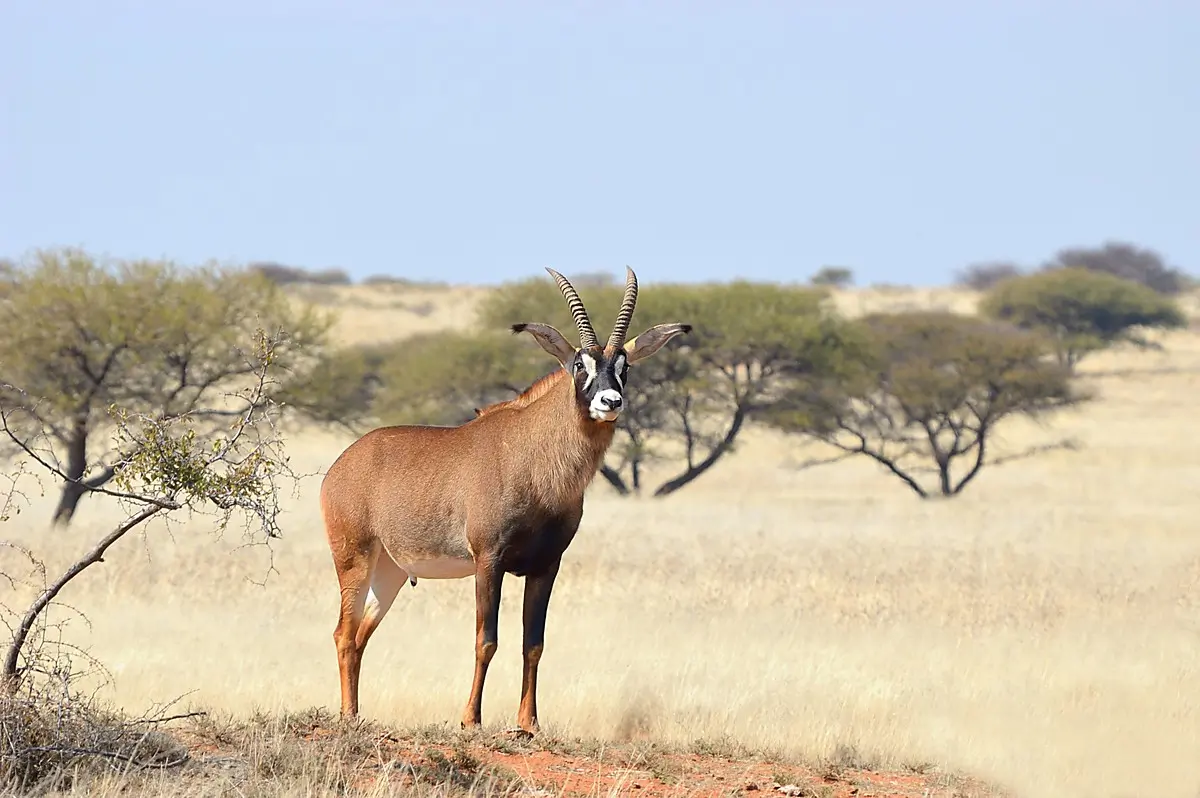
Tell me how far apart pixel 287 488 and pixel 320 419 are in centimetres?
495

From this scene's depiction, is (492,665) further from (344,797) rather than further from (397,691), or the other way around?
(344,797)

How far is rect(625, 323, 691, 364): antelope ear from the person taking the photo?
950 centimetres

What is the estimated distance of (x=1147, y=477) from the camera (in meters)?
40.3

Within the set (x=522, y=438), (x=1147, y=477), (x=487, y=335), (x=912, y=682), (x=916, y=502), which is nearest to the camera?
(x=522, y=438)

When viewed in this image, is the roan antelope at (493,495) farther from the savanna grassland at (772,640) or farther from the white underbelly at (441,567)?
the savanna grassland at (772,640)

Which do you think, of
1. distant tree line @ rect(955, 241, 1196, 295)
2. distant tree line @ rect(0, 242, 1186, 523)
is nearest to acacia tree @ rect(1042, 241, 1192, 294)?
distant tree line @ rect(955, 241, 1196, 295)

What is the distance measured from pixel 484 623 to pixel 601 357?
1760 millimetres

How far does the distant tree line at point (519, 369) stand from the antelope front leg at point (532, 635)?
16.1 meters

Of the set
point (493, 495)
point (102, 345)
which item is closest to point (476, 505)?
point (493, 495)

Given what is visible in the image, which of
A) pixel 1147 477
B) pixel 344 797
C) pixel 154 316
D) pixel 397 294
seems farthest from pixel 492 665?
pixel 397 294

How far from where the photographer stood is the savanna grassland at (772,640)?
10234 mm

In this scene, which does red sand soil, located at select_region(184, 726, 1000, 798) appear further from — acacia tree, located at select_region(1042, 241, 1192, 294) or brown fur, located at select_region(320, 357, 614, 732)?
acacia tree, located at select_region(1042, 241, 1192, 294)

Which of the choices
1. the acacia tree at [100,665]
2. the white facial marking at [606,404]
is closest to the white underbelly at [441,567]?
the white facial marking at [606,404]

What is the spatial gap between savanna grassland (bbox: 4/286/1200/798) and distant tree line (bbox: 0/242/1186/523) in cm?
255
